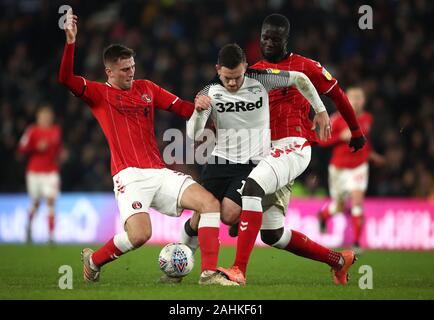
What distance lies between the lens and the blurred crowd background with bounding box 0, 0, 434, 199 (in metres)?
15.8

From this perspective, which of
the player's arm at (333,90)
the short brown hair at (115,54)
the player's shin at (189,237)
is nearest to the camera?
the short brown hair at (115,54)

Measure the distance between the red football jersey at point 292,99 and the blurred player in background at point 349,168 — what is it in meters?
5.16

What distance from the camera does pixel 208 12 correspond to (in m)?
18.1

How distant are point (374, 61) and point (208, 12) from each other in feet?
11.3

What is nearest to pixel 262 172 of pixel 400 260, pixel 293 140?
pixel 293 140

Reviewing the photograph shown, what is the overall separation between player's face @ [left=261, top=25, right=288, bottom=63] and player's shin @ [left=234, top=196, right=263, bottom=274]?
1335mm

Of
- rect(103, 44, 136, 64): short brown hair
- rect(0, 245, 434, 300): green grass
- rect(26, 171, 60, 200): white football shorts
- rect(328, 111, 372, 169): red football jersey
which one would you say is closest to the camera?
rect(0, 245, 434, 300): green grass

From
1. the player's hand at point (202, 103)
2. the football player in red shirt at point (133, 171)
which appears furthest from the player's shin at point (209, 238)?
the player's hand at point (202, 103)

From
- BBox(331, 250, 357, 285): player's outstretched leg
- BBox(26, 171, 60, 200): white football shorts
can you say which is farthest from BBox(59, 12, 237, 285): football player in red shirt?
BBox(26, 171, 60, 200): white football shorts

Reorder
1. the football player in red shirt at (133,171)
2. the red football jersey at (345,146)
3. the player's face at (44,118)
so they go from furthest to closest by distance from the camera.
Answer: the player's face at (44,118)
the red football jersey at (345,146)
the football player in red shirt at (133,171)

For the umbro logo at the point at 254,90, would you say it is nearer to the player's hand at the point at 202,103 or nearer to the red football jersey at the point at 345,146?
the player's hand at the point at 202,103

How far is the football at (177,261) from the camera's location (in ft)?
24.0

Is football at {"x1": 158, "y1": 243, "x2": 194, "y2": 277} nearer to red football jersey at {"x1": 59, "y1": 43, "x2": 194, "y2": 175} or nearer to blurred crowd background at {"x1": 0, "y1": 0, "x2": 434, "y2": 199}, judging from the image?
red football jersey at {"x1": 59, "y1": 43, "x2": 194, "y2": 175}

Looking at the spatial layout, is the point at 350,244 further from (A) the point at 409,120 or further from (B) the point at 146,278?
(B) the point at 146,278
